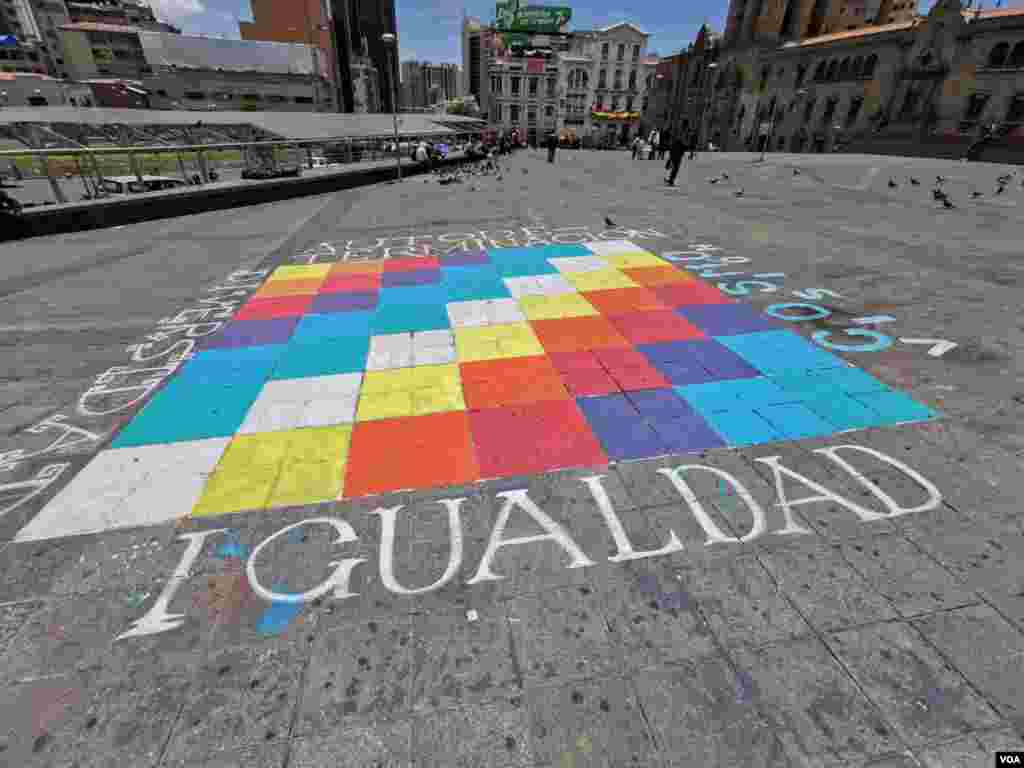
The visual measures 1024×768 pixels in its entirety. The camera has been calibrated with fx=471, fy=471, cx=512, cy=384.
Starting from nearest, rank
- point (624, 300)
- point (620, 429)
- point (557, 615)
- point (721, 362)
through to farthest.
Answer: point (557, 615) < point (620, 429) < point (721, 362) < point (624, 300)

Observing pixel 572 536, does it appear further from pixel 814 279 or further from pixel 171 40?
pixel 171 40

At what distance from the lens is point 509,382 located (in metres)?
5.95

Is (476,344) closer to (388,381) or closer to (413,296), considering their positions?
(388,381)

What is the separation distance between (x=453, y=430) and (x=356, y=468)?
1066 millimetres

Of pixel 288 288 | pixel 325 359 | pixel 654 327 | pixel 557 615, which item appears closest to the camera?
pixel 557 615

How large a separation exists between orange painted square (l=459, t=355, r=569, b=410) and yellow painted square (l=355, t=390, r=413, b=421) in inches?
27.6

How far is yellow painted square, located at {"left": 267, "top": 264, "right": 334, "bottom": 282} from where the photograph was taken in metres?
9.84

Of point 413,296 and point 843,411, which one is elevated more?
point 843,411

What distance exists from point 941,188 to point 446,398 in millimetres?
24446

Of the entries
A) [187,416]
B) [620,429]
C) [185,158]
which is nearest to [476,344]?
[620,429]

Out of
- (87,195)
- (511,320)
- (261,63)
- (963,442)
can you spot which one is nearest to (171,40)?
(261,63)

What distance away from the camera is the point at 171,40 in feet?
289

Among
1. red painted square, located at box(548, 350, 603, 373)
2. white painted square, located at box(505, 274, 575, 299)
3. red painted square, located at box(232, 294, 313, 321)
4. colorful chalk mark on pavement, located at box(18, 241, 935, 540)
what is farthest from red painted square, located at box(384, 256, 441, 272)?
red painted square, located at box(548, 350, 603, 373)

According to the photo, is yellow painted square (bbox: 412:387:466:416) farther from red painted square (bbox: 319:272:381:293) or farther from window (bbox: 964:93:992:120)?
window (bbox: 964:93:992:120)
